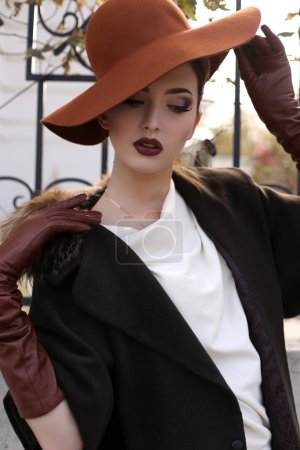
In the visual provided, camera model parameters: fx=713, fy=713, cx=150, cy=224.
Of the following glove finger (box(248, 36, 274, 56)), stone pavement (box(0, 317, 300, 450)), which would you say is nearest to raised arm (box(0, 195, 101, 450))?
stone pavement (box(0, 317, 300, 450))

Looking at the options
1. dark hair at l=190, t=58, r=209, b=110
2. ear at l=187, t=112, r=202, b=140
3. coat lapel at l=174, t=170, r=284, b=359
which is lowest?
coat lapel at l=174, t=170, r=284, b=359

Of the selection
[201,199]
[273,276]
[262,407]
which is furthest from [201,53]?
[262,407]

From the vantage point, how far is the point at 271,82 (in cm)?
177

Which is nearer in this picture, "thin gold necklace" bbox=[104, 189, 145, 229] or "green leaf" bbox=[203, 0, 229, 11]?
"thin gold necklace" bbox=[104, 189, 145, 229]

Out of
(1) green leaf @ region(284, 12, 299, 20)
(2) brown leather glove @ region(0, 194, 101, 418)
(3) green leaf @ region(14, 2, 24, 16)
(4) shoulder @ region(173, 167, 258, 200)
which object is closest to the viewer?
(2) brown leather glove @ region(0, 194, 101, 418)

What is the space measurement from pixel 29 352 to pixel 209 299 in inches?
16.1

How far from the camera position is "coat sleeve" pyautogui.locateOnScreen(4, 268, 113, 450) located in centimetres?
143

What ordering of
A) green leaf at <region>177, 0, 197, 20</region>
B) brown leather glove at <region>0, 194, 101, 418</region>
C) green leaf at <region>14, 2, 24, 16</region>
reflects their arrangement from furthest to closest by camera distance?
green leaf at <region>14, 2, 24, 16</region>
green leaf at <region>177, 0, 197, 20</region>
brown leather glove at <region>0, 194, 101, 418</region>

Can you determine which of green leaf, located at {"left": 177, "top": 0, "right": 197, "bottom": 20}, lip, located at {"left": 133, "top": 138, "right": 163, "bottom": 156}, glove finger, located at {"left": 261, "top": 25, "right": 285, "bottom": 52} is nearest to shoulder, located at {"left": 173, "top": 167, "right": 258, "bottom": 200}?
lip, located at {"left": 133, "top": 138, "right": 163, "bottom": 156}

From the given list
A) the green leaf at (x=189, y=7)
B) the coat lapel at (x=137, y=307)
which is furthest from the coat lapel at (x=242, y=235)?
the green leaf at (x=189, y=7)

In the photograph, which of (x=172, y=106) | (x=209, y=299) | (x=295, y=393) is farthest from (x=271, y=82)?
(x=295, y=393)

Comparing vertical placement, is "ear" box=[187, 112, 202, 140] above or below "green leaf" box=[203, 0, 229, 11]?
below

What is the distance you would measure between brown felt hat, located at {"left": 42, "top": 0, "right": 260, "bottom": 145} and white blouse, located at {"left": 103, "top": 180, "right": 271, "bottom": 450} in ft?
0.94

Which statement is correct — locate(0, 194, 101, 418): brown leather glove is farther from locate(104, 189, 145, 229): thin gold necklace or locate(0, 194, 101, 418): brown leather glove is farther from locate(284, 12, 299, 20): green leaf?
locate(284, 12, 299, 20): green leaf
